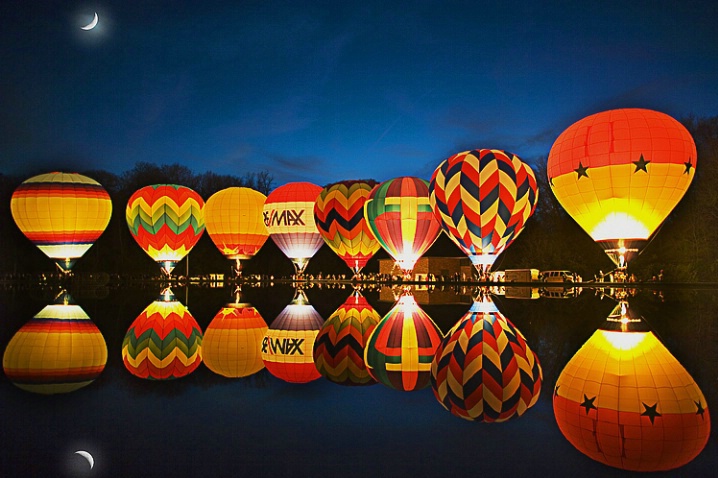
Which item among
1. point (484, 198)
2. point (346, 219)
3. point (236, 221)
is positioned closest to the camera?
point (484, 198)

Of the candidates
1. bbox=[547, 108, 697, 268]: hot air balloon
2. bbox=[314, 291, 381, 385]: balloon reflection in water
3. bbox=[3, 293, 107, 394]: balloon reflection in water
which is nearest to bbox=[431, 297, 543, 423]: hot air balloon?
bbox=[314, 291, 381, 385]: balloon reflection in water

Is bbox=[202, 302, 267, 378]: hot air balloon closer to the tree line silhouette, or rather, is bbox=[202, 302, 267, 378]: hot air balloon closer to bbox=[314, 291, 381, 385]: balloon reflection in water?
bbox=[314, 291, 381, 385]: balloon reflection in water

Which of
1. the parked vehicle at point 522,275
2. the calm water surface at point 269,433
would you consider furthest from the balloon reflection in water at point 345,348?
the parked vehicle at point 522,275

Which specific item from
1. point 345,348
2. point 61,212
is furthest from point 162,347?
point 61,212

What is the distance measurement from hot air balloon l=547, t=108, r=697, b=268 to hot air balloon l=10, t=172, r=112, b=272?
1511cm

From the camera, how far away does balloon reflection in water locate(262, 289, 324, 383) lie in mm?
3684

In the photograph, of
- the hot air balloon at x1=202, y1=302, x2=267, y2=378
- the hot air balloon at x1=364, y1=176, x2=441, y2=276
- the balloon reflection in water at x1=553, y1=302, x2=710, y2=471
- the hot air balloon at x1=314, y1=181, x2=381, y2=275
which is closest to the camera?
the balloon reflection in water at x1=553, y1=302, x2=710, y2=471

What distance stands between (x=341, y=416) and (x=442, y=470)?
0.80 meters

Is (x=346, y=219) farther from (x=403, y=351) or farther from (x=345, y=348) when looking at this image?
(x=403, y=351)

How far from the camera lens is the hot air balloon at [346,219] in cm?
1995

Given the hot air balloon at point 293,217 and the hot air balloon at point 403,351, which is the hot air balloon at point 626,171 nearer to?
the hot air balloon at point 403,351

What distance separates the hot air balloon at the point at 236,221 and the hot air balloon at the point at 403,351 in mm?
17492

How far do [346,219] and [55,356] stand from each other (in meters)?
15.8

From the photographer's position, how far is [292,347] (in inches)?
188
